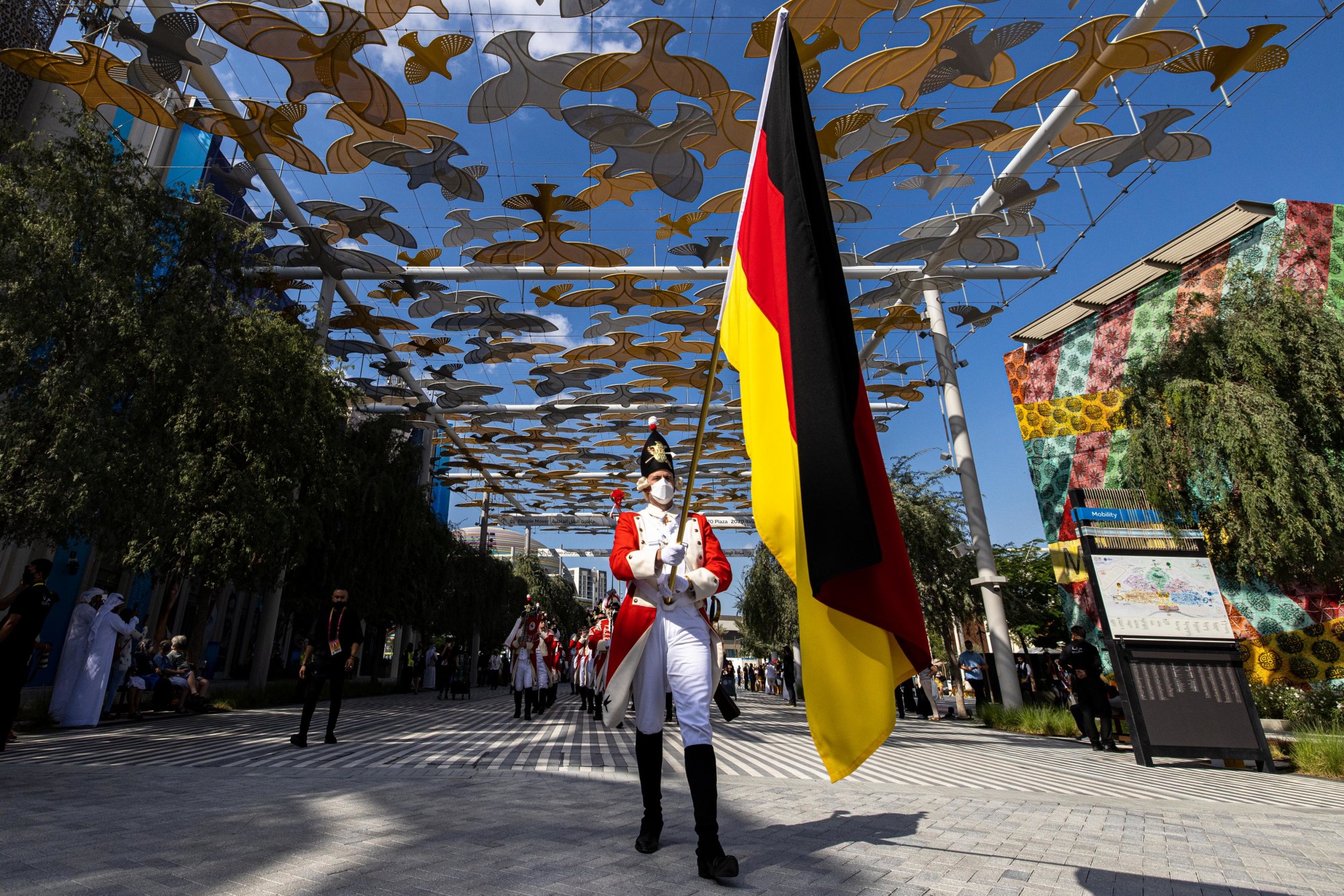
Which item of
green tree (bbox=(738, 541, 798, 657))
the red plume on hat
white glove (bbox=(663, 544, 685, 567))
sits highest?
green tree (bbox=(738, 541, 798, 657))

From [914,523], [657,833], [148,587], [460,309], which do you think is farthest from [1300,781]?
[148,587]

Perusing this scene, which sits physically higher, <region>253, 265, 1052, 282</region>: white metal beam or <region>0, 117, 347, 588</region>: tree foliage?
<region>253, 265, 1052, 282</region>: white metal beam

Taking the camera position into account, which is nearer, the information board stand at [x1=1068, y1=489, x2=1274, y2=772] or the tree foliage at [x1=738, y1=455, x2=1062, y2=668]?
the information board stand at [x1=1068, y1=489, x2=1274, y2=772]

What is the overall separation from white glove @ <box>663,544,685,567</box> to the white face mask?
60cm

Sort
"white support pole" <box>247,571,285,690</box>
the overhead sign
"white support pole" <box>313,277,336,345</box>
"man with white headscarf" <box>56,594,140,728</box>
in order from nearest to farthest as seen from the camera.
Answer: "man with white headscarf" <box>56,594,140,728</box> → "white support pole" <box>313,277,336,345</box> → "white support pole" <box>247,571,285,690</box> → the overhead sign

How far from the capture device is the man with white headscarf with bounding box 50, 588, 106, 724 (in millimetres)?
8555

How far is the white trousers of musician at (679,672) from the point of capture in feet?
9.59

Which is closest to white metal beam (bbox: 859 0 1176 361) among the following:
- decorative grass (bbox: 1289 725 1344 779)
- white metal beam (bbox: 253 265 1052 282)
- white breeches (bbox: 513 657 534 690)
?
white metal beam (bbox: 253 265 1052 282)

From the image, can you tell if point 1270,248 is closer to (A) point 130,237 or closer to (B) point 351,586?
(A) point 130,237

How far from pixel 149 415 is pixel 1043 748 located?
12.2m

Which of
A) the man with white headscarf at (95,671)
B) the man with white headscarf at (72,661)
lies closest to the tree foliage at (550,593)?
the man with white headscarf at (95,671)

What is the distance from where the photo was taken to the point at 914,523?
16812mm

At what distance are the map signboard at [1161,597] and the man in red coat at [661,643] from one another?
7291mm

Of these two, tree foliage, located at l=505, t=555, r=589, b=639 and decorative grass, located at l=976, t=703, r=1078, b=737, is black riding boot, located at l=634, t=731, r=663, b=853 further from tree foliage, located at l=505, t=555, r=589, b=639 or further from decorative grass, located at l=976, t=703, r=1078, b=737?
tree foliage, located at l=505, t=555, r=589, b=639
